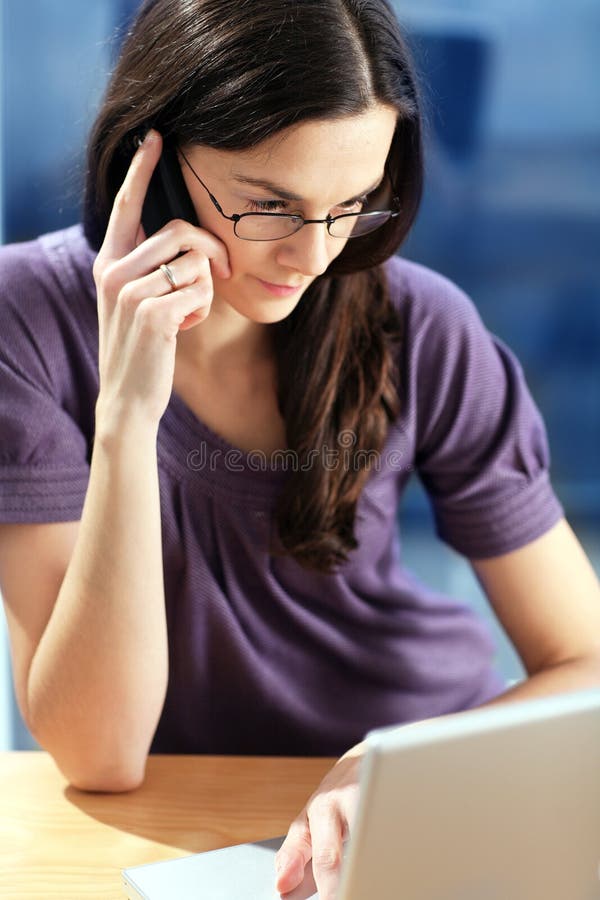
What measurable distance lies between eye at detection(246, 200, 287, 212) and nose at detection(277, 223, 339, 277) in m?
0.03

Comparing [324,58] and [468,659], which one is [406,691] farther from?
[324,58]

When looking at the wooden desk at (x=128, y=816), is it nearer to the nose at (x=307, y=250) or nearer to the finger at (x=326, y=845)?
the finger at (x=326, y=845)

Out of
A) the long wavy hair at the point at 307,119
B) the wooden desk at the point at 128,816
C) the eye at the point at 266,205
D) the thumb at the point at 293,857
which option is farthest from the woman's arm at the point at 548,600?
the eye at the point at 266,205

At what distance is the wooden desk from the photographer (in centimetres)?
97

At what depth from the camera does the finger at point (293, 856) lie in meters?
0.91

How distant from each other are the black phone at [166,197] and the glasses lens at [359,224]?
17 cm

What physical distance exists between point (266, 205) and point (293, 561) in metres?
0.47

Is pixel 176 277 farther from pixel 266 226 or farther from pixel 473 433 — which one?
pixel 473 433

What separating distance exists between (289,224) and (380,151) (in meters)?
0.13

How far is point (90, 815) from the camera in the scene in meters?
1.09

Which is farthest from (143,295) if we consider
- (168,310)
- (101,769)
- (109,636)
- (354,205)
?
(101,769)

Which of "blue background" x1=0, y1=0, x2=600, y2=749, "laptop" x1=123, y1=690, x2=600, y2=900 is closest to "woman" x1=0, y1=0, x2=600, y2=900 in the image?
"laptop" x1=123, y1=690, x2=600, y2=900

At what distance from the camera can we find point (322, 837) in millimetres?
923

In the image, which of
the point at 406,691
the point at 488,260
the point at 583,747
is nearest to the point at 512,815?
the point at 583,747
